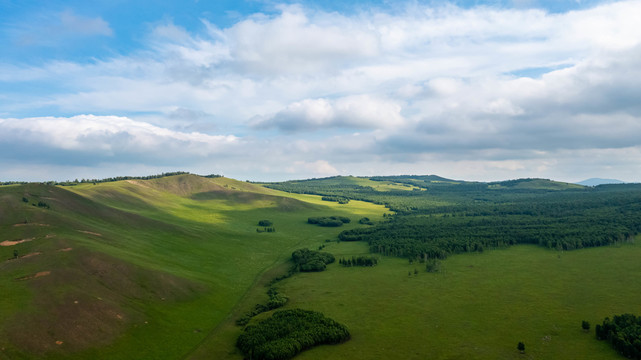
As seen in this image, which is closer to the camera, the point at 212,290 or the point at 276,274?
the point at 212,290

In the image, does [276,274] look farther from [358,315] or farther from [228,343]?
[228,343]

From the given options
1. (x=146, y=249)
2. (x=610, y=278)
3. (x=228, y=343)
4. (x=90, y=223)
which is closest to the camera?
(x=228, y=343)

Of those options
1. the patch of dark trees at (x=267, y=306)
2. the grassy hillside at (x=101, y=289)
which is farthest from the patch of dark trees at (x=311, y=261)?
the patch of dark trees at (x=267, y=306)

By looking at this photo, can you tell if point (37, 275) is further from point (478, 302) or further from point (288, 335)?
point (478, 302)

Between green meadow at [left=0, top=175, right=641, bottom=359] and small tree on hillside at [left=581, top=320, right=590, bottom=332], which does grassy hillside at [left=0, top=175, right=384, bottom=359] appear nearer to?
green meadow at [left=0, top=175, right=641, bottom=359]

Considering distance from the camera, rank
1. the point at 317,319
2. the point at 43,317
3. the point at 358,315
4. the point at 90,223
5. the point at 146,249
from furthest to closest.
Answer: the point at 90,223 < the point at 146,249 < the point at 358,315 < the point at 317,319 < the point at 43,317

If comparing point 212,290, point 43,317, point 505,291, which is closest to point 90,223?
point 212,290
